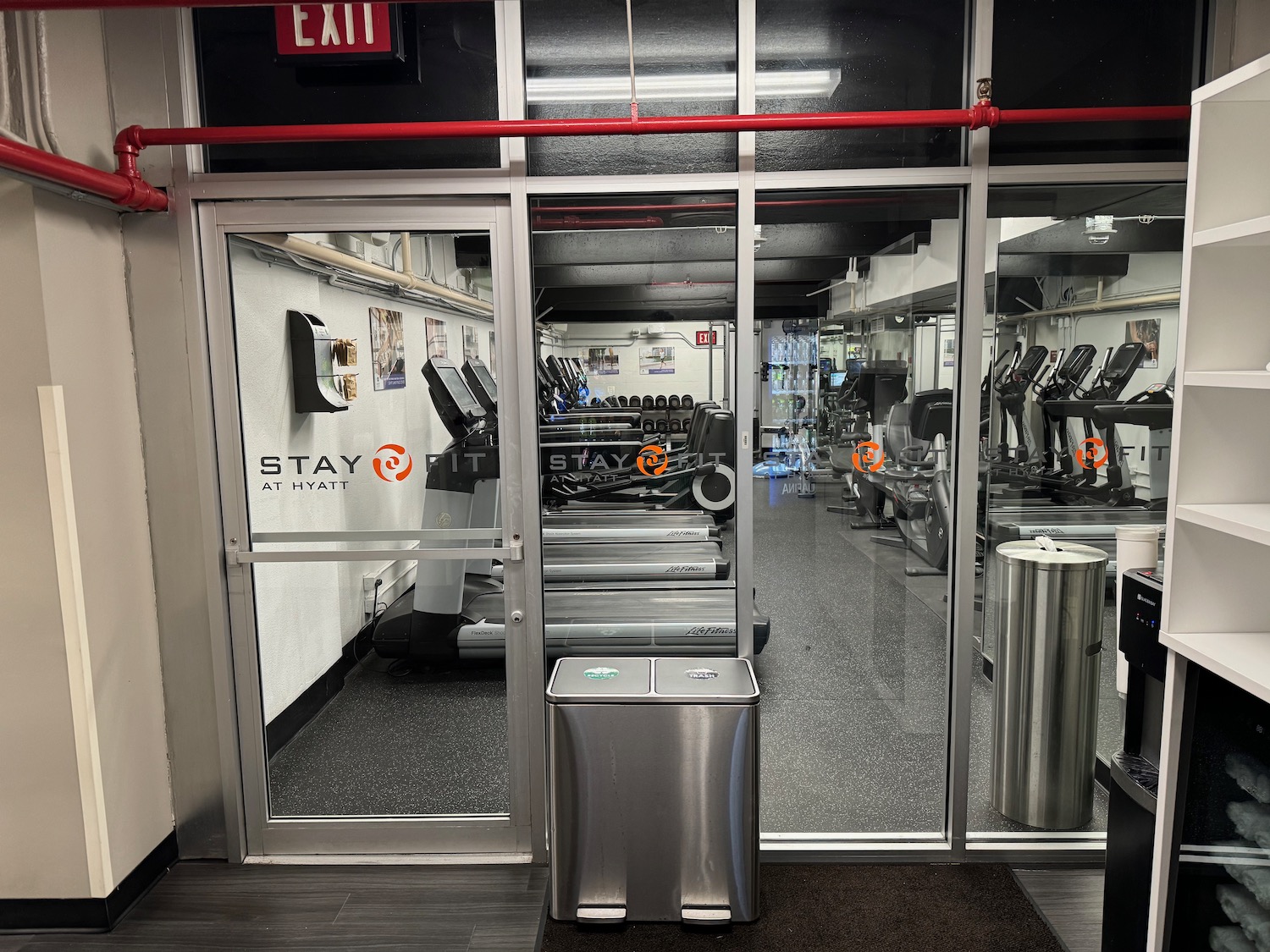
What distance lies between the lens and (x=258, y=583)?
2871 millimetres

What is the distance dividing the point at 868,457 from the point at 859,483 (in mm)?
115

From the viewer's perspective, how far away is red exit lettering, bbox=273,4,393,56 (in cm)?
255

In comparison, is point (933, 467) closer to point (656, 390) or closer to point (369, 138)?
point (656, 390)

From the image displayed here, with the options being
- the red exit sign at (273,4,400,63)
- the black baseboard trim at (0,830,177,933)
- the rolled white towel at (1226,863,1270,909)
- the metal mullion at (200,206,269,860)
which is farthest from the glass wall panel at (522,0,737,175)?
the black baseboard trim at (0,830,177,933)

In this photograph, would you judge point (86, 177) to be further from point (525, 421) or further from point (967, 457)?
point (967, 457)

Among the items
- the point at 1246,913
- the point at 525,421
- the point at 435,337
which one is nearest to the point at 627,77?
the point at 435,337

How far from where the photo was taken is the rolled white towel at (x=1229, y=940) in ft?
5.89

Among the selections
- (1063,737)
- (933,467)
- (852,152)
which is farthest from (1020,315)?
(1063,737)

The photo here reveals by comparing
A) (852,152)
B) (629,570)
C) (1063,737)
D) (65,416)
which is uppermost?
(852,152)

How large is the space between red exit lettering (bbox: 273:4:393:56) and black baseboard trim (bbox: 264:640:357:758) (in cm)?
213

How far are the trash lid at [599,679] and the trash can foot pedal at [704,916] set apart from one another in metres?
0.69

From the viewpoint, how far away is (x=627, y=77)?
2654mm

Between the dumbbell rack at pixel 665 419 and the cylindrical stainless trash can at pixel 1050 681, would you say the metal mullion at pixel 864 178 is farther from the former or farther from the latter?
the cylindrical stainless trash can at pixel 1050 681

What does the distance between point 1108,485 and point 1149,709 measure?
134 cm
